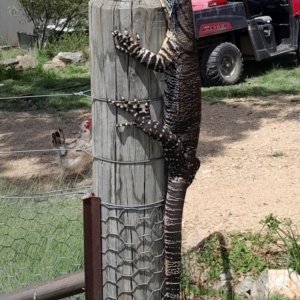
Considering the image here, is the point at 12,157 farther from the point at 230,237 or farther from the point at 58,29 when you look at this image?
the point at 58,29

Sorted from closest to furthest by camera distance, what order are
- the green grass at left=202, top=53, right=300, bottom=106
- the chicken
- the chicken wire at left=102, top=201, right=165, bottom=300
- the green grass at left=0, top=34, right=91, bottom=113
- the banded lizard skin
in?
the banded lizard skin < the chicken wire at left=102, top=201, right=165, bottom=300 < the chicken < the green grass at left=0, top=34, right=91, bottom=113 < the green grass at left=202, top=53, right=300, bottom=106

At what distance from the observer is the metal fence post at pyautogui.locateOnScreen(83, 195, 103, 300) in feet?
8.43

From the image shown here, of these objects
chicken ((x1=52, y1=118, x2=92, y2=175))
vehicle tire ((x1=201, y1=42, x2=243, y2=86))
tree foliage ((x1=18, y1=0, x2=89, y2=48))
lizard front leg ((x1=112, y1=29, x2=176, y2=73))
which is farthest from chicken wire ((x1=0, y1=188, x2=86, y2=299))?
tree foliage ((x1=18, y1=0, x2=89, y2=48))

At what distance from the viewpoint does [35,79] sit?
1153cm

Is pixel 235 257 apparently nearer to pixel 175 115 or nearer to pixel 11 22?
pixel 175 115

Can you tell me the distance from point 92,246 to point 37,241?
146 centimetres

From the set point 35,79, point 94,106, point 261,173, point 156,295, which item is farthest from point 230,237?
point 35,79

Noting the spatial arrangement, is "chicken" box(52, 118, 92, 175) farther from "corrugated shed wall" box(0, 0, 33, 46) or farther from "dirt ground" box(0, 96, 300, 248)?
"corrugated shed wall" box(0, 0, 33, 46)

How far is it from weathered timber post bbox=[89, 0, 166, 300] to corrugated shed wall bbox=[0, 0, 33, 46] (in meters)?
13.9

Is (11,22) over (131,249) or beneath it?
over

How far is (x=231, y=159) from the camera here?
6738mm

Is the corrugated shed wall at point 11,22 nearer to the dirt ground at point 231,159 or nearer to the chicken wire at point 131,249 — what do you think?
the dirt ground at point 231,159

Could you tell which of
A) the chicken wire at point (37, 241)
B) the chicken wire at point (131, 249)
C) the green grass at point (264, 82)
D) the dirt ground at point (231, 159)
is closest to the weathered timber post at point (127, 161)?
the chicken wire at point (131, 249)

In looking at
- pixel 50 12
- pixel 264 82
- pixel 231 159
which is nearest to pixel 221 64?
pixel 264 82
